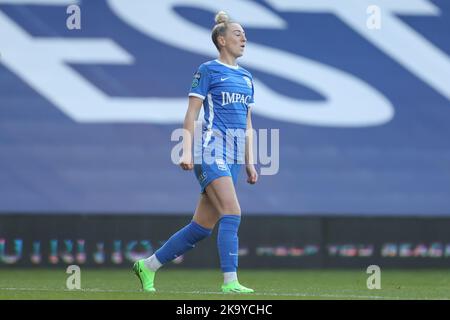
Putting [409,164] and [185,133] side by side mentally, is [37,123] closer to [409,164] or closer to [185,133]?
[409,164]

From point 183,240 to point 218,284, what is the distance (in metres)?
1.94

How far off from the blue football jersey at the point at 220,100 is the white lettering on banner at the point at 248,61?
4003 millimetres

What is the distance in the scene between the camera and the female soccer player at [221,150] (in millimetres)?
7145

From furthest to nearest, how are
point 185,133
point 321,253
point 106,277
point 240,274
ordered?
point 321,253 < point 240,274 < point 106,277 < point 185,133

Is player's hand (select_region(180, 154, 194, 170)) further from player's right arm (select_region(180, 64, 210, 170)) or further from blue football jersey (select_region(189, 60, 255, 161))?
blue football jersey (select_region(189, 60, 255, 161))

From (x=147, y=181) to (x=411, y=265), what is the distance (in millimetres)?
2818

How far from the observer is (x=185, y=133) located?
→ 719 cm
